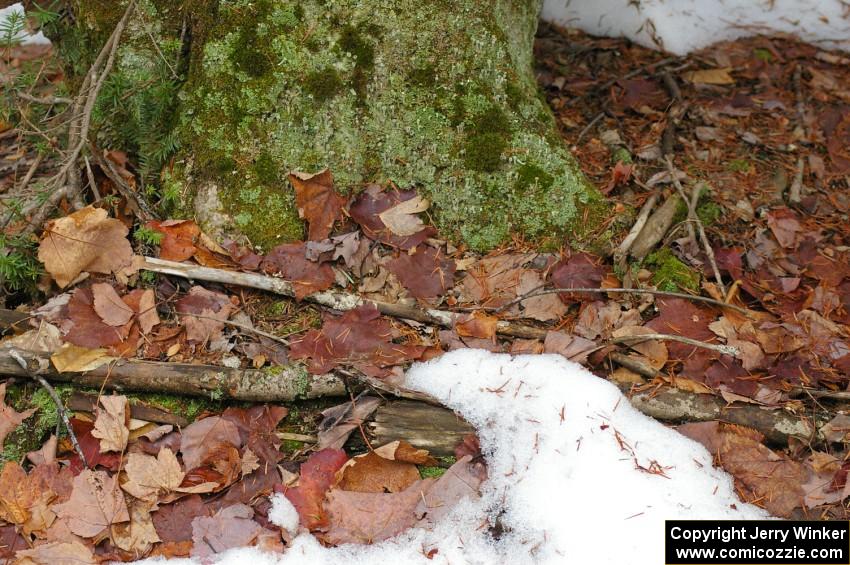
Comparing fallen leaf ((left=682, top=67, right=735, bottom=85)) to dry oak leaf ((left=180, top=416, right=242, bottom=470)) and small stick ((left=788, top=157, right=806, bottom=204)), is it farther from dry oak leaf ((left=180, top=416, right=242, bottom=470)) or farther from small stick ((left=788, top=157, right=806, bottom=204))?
dry oak leaf ((left=180, top=416, right=242, bottom=470))

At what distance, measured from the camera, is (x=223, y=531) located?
2473mm

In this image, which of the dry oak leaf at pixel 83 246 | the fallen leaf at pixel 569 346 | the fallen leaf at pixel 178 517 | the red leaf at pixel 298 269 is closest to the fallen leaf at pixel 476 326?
the fallen leaf at pixel 569 346

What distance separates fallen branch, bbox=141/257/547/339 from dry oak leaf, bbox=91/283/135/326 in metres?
0.19

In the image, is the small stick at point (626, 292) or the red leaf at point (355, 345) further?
the small stick at point (626, 292)

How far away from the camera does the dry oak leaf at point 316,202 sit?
3225 mm

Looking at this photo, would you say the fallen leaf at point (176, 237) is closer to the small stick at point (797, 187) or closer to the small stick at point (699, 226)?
the small stick at point (699, 226)

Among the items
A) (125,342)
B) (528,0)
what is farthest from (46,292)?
(528,0)

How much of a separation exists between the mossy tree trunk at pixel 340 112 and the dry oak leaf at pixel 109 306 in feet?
1.79

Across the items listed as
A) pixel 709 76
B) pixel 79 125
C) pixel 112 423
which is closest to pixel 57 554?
pixel 112 423

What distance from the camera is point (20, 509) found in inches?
99.3

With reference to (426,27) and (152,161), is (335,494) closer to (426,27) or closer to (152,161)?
(152,161)

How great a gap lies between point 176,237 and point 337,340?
3.33ft

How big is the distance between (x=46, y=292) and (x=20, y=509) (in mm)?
1081

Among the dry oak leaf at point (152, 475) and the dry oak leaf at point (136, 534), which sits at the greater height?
the dry oak leaf at point (152, 475)
